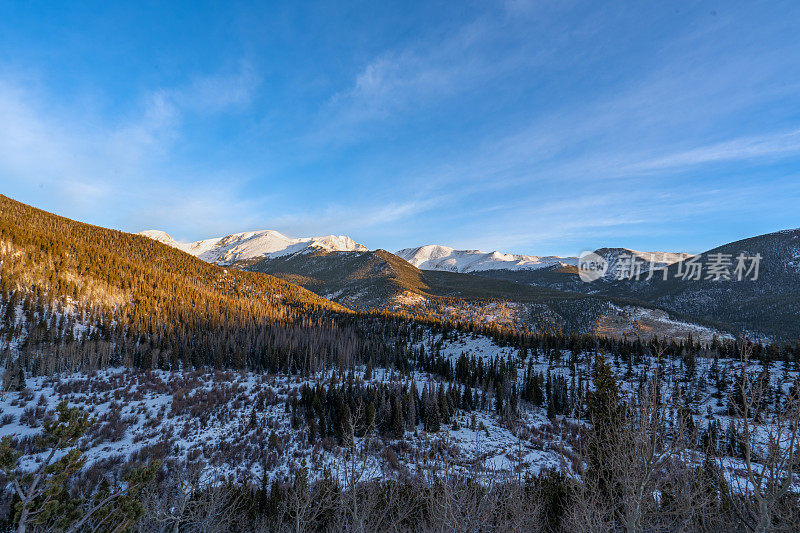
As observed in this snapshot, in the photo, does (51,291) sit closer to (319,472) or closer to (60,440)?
(319,472)

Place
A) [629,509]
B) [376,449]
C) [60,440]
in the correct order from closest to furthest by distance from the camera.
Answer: [60,440] → [629,509] → [376,449]

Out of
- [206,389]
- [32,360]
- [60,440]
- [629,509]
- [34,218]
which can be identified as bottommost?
[206,389]

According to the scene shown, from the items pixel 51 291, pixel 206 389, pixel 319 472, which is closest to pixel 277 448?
pixel 319 472

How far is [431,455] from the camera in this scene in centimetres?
5775

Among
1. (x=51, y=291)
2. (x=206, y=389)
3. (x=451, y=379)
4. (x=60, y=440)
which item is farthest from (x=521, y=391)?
(x=51, y=291)

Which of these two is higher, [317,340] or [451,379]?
[317,340]

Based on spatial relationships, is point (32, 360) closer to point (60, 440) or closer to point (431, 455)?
point (431, 455)

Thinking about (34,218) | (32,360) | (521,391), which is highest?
(34,218)

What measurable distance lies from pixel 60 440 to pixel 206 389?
269 feet

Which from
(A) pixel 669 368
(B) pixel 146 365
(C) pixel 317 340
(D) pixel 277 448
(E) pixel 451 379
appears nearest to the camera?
(D) pixel 277 448

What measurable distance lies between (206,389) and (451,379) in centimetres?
6827

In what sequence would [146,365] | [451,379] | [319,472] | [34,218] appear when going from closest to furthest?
[319,472] → [146,365] → [451,379] → [34,218]

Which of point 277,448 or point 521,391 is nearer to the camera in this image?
point 277,448

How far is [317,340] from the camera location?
129m
